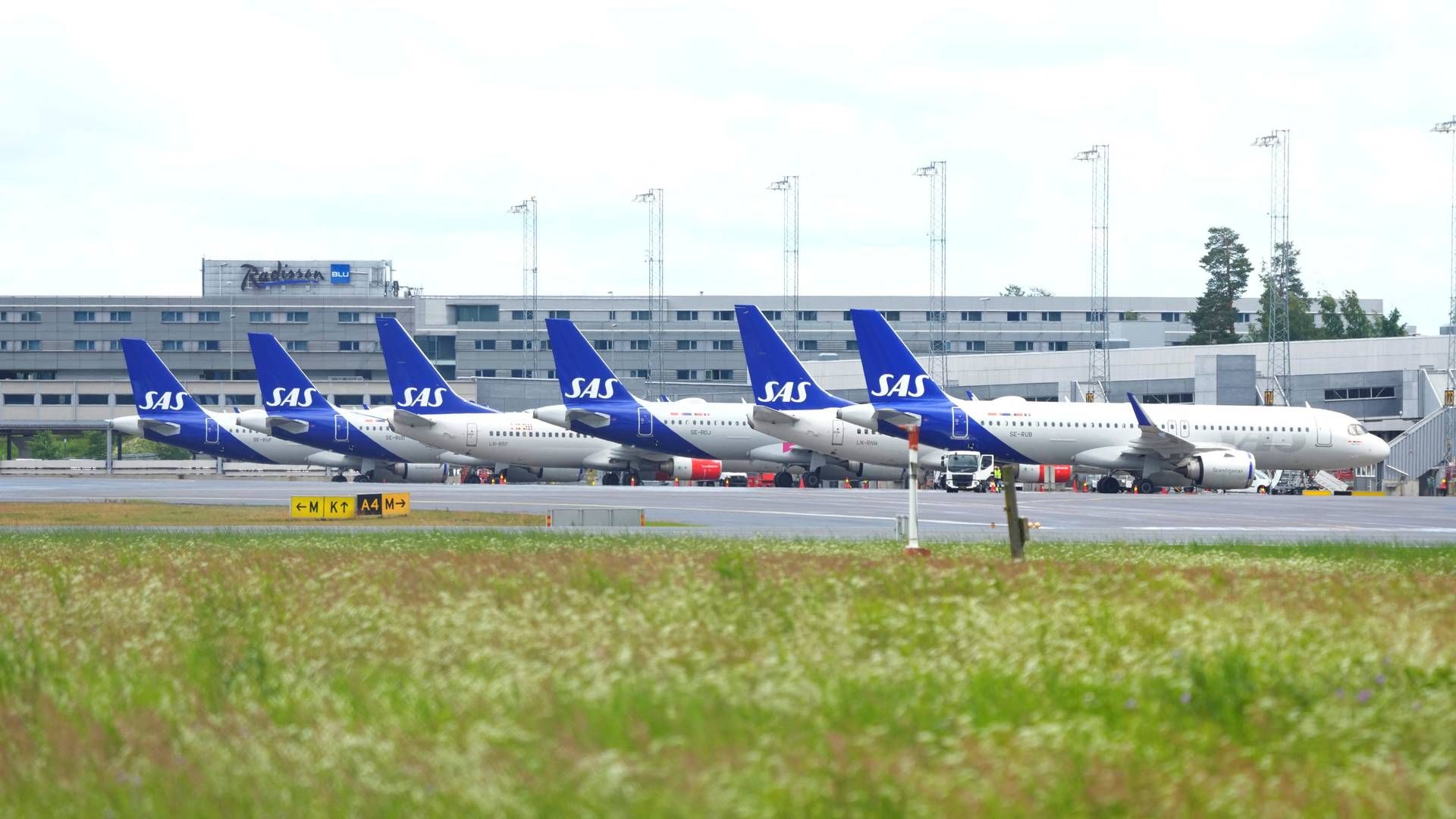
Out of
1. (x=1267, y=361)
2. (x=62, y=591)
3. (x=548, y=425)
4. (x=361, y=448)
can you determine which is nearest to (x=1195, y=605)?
(x=62, y=591)

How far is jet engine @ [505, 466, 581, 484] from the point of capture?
92.6 m

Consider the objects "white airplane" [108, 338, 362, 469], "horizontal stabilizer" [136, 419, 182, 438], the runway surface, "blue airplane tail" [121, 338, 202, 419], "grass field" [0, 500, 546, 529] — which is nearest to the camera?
the runway surface

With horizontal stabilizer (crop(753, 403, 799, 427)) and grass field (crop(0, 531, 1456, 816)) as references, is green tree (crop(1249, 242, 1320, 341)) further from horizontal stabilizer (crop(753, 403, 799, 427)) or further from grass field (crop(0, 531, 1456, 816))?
grass field (crop(0, 531, 1456, 816))

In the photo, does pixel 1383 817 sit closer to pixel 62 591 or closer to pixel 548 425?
pixel 62 591

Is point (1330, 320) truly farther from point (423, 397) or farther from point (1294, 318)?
point (423, 397)

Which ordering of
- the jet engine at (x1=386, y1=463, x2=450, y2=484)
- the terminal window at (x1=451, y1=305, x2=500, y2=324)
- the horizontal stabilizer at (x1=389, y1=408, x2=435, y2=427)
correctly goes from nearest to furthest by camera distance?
the horizontal stabilizer at (x1=389, y1=408, x2=435, y2=427), the jet engine at (x1=386, y1=463, x2=450, y2=484), the terminal window at (x1=451, y1=305, x2=500, y2=324)

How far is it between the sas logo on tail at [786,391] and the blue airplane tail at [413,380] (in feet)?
59.3

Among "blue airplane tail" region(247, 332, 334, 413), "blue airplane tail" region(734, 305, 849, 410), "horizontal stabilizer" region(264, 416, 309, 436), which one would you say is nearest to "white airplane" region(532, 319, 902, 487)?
"blue airplane tail" region(734, 305, 849, 410)

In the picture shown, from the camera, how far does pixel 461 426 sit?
7988cm

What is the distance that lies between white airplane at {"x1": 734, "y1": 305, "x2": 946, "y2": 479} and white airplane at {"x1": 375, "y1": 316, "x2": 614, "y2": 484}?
1149 centimetres

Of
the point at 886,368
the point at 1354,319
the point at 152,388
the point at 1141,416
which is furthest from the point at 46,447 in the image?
the point at 1354,319

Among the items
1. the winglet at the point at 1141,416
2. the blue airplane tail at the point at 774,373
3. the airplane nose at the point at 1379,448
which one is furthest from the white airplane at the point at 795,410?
the airplane nose at the point at 1379,448

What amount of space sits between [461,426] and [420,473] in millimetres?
14801

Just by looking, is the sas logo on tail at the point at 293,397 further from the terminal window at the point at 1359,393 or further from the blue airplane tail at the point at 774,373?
the terminal window at the point at 1359,393
